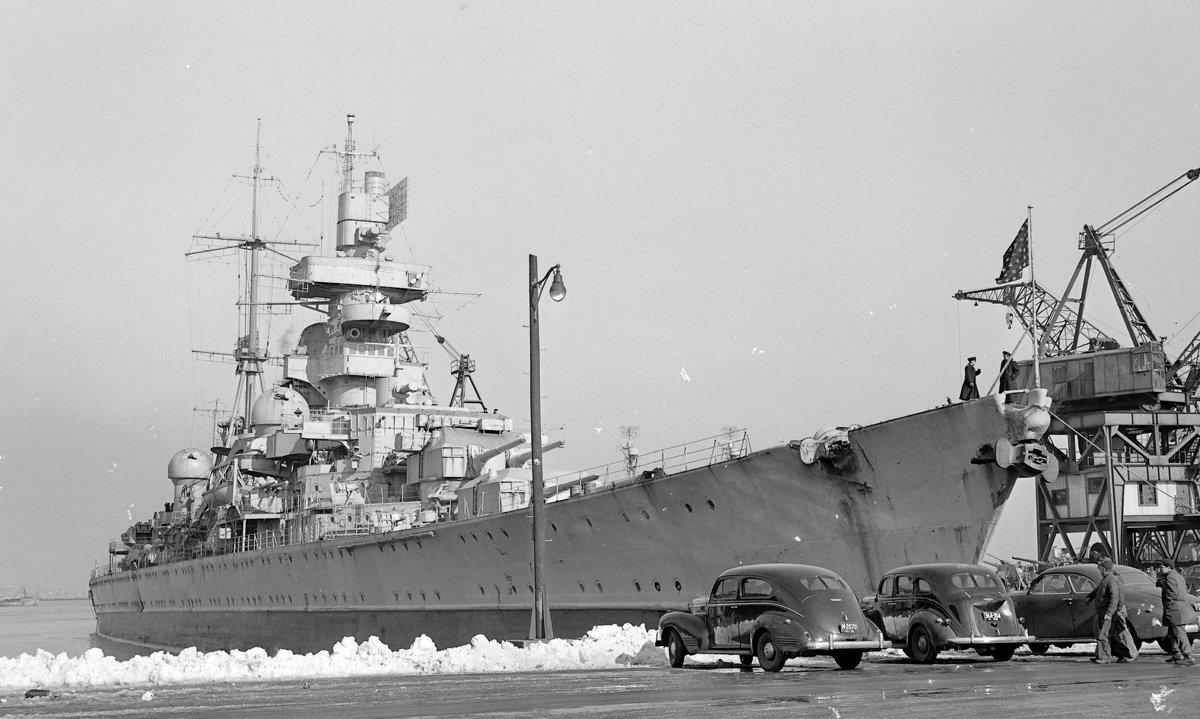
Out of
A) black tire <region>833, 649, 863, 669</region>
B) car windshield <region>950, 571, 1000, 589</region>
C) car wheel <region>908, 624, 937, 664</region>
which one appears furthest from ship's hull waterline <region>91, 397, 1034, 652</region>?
black tire <region>833, 649, 863, 669</region>

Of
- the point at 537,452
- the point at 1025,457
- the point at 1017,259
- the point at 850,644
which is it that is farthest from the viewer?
the point at 1017,259

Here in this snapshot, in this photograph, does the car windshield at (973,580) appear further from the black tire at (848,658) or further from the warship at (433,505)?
the warship at (433,505)

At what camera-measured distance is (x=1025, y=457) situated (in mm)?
19516

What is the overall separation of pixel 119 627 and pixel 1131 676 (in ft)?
200

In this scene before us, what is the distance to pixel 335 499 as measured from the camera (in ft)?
118

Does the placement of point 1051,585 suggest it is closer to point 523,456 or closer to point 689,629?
point 689,629

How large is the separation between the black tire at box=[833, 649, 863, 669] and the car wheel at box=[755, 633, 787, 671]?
64cm

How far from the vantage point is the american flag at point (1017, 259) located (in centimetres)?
3717

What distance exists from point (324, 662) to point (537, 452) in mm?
5181

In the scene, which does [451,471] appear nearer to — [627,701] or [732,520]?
[732,520]

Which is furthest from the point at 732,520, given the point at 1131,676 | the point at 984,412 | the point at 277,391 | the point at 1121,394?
the point at 277,391

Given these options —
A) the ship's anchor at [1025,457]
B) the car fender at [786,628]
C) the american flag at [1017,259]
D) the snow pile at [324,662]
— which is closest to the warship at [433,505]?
the ship's anchor at [1025,457]

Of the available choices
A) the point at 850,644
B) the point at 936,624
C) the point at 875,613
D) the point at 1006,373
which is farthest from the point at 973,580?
the point at 1006,373

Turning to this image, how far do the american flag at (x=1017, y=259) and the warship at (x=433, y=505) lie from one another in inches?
681
